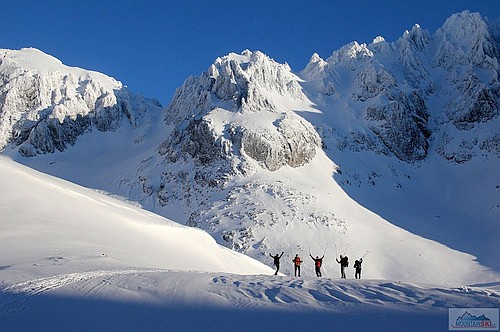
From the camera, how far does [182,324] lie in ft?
24.1

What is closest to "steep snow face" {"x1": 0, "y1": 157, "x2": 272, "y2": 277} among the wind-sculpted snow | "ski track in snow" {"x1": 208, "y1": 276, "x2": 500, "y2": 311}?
the wind-sculpted snow

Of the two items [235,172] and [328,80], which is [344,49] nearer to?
[328,80]

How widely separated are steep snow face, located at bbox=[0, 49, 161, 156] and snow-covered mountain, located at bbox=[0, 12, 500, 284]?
28 cm

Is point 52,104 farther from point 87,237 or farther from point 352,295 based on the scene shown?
point 352,295

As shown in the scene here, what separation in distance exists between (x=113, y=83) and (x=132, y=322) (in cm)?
10524

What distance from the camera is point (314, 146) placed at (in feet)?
203

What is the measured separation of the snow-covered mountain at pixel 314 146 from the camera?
4428cm

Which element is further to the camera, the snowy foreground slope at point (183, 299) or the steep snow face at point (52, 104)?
the steep snow face at point (52, 104)

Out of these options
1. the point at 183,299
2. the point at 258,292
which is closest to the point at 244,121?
the point at 258,292

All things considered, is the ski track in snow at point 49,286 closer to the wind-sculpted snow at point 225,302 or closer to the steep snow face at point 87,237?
the wind-sculpted snow at point 225,302

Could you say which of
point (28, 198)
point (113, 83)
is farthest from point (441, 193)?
point (113, 83)

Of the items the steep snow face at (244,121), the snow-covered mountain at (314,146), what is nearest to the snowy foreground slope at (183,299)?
the snow-covered mountain at (314,146)

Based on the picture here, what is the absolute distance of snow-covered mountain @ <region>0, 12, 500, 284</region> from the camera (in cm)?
4428

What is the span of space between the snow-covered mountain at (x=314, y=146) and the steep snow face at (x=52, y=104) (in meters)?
0.28
